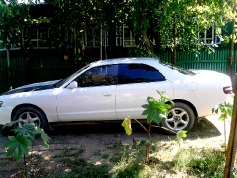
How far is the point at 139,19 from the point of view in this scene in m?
9.02

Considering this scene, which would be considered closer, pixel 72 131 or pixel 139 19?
pixel 72 131

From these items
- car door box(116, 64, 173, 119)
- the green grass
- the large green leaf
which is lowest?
the green grass

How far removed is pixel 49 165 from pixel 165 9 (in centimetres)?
513

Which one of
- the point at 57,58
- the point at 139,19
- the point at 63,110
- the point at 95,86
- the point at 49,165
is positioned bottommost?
the point at 49,165

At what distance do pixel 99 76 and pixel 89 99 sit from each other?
1.79ft

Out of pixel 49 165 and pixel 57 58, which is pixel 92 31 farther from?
pixel 49 165

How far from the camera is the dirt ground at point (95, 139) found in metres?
4.95

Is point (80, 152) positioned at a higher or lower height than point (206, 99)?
lower

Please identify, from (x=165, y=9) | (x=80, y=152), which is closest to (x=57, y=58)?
(x=165, y=9)

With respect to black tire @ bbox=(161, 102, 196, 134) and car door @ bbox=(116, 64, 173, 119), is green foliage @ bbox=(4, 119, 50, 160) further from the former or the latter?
black tire @ bbox=(161, 102, 196, 134)

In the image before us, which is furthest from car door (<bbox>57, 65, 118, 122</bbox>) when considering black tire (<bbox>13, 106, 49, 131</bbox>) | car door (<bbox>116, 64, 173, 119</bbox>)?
black tire (<bbox>13, 106, 49, 131</bbox>)

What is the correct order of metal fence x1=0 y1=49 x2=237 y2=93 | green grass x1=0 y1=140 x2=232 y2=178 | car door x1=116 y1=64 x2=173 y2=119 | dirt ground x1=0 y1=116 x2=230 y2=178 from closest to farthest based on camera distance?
1. green grass x1=0 y1=140 x2=232 y2=178
2. dirt ground x1=0 y1=116 x2=230 y2=178
3. car door x1=116 y1=64 x2=173 y2=119
4. metal fence x1=0 y1=49 x2=237 y2=93

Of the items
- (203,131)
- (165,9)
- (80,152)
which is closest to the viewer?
(80,152)

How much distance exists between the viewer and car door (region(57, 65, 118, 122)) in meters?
6.13
